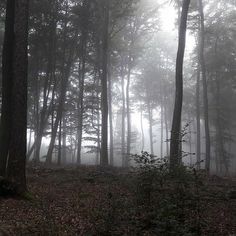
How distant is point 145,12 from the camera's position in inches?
1172

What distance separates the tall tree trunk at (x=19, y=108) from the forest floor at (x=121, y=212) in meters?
0.85

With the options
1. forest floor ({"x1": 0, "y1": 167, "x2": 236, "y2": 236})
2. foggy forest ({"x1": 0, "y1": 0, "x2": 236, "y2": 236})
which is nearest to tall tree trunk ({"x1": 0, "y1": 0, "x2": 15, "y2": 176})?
foggy forest ({"x1": 0, "y1": 0, "x2": 236, "y2": 236})

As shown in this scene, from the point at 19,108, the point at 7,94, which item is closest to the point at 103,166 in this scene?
the point at 7,94

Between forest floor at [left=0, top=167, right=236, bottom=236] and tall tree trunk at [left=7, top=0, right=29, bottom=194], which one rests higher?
tall tree trunk at [left=7, top=0, right=29, bottom=194]

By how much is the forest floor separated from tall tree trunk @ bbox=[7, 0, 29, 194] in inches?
33.6

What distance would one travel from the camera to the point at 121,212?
8695 mm

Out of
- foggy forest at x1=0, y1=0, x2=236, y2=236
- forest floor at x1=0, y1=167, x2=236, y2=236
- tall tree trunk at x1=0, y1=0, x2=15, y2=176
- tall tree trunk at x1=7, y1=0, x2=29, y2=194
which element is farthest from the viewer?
tall tree trunk at x1=0, y1=0, x2=15, y2=176

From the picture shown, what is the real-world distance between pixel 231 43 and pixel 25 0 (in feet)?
76.7

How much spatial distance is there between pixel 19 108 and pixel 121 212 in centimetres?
448

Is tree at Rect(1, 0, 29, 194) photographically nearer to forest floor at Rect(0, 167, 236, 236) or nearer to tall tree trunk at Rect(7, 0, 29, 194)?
tall tree trunk at Rect(7, 0, 29, 194)

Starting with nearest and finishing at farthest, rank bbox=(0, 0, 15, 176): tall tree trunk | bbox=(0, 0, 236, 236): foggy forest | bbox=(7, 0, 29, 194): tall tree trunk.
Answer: bbox=(0, 0, 236, 236): foggy forest < bbox=(7, 0, 29, 194): tall tree trunk < bbox=(0, 0, 15, 176): tall tree trunk

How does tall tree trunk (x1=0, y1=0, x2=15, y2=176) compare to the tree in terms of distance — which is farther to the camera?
tall tree trunk (x1=0, y1=0, x2=15, y2=176)

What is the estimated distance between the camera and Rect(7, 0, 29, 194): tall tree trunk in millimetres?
10516

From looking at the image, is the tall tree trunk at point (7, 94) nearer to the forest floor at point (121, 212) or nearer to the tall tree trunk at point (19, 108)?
the tall tree trunk at point (19, 108)
